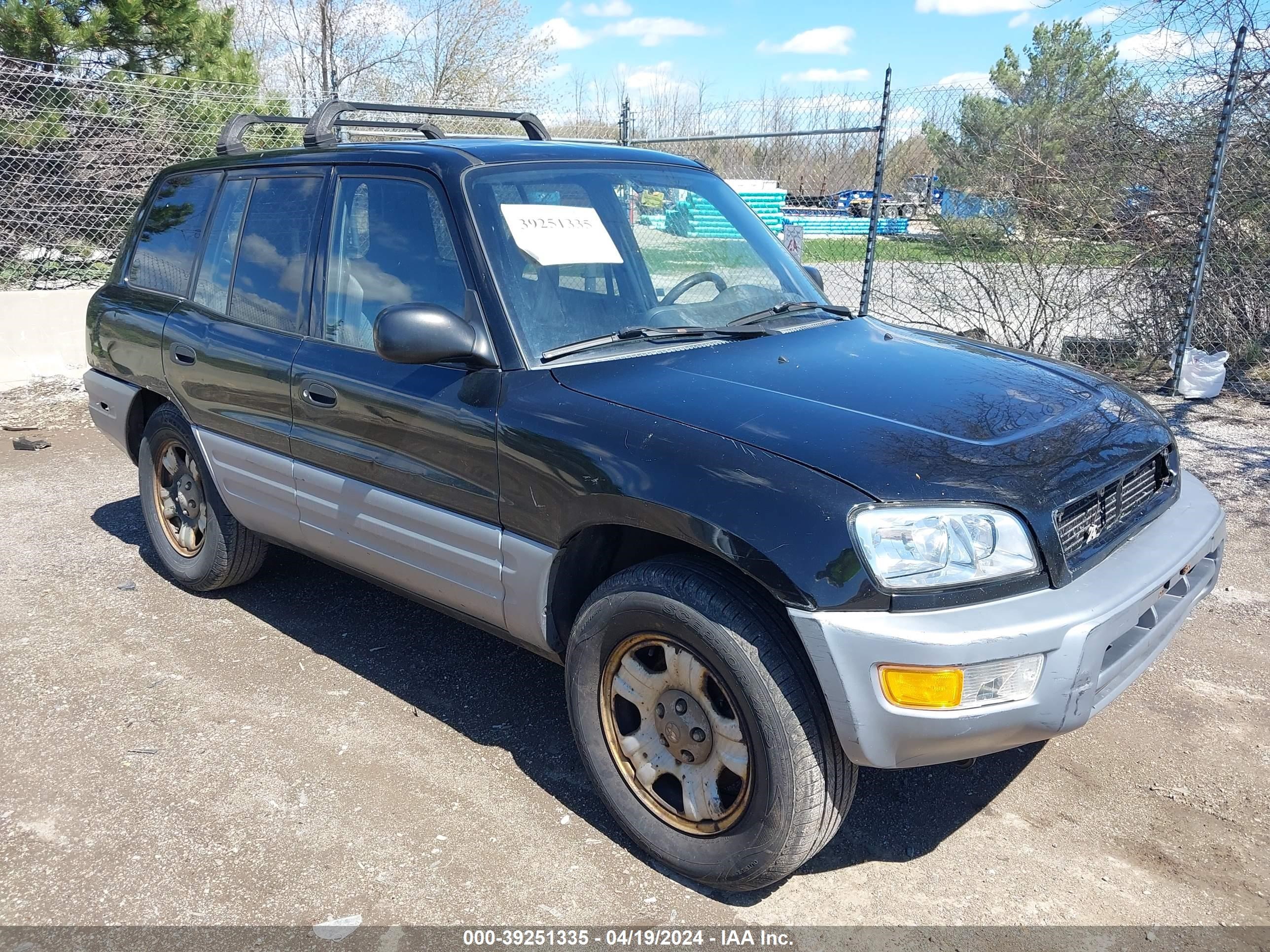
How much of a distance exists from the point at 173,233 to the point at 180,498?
4.06 feet

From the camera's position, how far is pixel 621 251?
3.54 meters

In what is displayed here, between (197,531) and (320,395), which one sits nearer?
(320,395)

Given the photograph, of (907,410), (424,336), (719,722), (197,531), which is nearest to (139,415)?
(197,531)

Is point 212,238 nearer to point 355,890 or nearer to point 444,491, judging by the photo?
point 444,491

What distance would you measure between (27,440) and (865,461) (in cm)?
723

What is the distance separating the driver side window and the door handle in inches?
6.8

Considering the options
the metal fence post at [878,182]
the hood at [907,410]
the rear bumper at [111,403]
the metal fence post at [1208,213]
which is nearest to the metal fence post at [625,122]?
the metal fence post at [878,182]

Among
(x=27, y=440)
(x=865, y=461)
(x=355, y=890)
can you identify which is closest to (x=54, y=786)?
(x=355, y=890)

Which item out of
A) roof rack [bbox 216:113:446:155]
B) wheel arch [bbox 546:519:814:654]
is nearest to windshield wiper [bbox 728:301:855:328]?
wheel arch [bbox 546:519:814:654]

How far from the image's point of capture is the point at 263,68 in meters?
22.2

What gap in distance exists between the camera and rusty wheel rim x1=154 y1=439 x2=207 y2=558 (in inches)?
183

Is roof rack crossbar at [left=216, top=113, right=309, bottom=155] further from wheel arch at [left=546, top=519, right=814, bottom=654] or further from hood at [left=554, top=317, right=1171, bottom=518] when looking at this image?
wheel arch at [left=546, top=519, right=814, bottom=654]

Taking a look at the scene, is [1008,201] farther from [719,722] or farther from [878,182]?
[719,722]

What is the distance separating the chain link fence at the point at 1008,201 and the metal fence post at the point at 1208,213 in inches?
11.1
